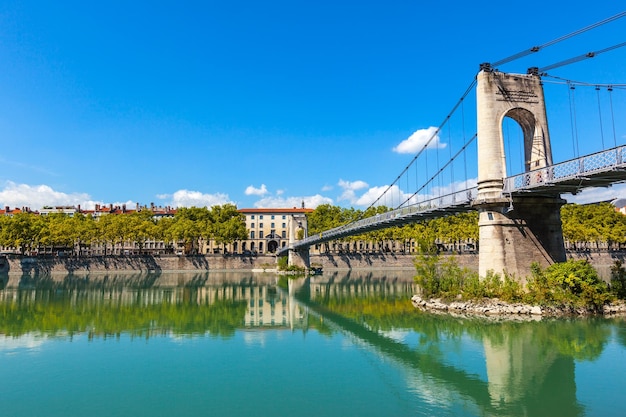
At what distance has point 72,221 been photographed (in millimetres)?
69000

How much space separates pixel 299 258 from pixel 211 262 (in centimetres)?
1560

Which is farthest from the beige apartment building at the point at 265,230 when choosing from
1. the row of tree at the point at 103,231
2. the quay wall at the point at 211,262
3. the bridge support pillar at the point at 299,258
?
the bridge support pillar at the point at 299,258

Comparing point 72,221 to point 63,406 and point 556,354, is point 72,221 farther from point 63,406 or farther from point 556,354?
point 556,354

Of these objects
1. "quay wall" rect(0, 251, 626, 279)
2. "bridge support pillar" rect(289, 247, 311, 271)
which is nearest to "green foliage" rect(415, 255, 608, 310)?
"quay wall" rect(0, 251, 626, 279)

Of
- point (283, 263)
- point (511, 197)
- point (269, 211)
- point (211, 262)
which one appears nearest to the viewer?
point (511, 197)

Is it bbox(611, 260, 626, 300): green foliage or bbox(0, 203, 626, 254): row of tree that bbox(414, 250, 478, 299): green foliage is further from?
bbox(0, 203, 626, 254): row of tree

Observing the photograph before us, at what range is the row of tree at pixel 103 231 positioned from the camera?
61906 mm

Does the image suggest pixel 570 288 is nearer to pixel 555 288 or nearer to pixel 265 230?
pixel 555 288

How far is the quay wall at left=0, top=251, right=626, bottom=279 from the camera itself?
59.7 metres

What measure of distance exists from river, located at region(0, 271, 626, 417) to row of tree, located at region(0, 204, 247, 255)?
137 ft

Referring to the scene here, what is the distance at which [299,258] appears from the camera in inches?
2422

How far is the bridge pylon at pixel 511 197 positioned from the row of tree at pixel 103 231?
54862 mm

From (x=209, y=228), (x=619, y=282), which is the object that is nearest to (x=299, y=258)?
(x=209, y=228)

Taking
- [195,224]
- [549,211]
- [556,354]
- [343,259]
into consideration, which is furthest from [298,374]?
[195,224]
